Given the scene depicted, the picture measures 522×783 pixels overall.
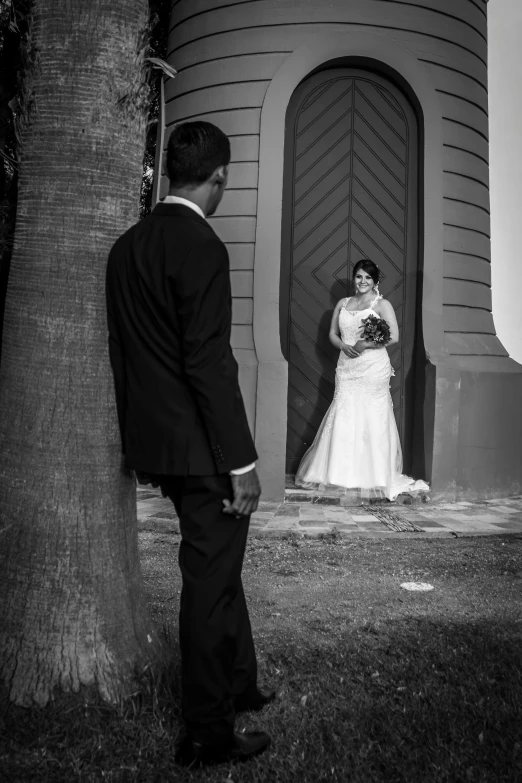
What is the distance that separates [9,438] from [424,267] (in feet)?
21.0

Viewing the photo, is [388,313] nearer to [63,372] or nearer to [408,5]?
[408,5]

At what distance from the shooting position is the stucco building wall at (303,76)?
816 cm

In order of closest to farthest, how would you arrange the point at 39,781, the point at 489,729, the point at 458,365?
the point at 39,781
the point at 489,729
the point at 458,365

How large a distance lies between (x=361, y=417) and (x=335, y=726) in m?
5.44

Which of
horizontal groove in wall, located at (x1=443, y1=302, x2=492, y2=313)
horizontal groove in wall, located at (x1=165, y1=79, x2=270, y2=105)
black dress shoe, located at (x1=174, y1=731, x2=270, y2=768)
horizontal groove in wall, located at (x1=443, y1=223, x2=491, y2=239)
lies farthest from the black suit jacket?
horizontal groove in wall, located at (x1=443, y1=223, x2=491, y2=239)

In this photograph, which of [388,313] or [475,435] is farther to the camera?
[475,435]

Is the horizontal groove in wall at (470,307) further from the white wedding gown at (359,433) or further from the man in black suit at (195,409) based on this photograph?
the man in black suit at (195,409)

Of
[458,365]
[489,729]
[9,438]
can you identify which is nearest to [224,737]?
[489,729]

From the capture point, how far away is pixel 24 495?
2.92 meters

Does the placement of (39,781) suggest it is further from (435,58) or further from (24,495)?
(435,58)

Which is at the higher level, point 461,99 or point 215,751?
point 461,99

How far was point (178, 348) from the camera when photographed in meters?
2.53

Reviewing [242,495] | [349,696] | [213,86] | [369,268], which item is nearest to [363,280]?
[369,268]

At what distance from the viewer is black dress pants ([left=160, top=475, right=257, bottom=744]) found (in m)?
2.51
